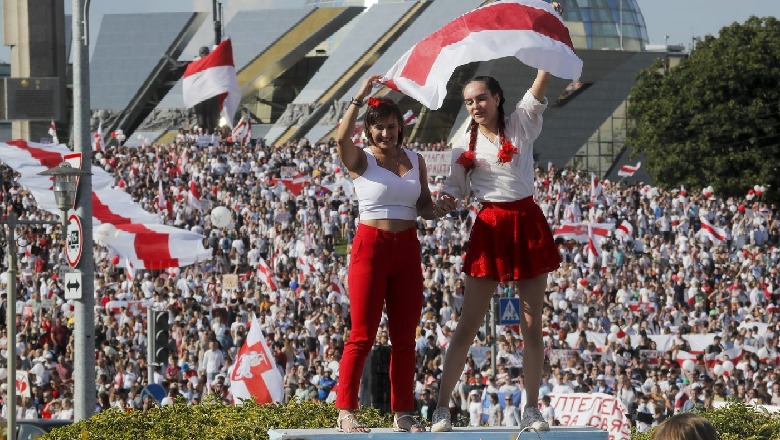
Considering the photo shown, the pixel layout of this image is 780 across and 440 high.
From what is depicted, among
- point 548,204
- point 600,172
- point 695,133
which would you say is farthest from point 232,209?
point 600,172

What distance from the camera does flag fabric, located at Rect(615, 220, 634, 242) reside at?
33.6m

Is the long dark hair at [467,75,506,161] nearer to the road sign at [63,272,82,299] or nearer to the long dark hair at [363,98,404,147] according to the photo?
the long dark hair at [363,98,404,147]

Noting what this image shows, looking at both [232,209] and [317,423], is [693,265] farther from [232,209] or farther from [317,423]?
[317,423]

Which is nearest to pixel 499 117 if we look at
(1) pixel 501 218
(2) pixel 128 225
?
(1) pixel 501 218

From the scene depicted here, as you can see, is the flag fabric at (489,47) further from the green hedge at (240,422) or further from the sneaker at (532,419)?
the green hedge at (240,422)

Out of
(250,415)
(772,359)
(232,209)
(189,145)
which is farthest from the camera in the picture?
(189,145)

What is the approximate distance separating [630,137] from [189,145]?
22.5 m

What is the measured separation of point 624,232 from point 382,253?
26.5 metres

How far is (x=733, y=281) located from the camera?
96.9 ft

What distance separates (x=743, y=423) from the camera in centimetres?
863

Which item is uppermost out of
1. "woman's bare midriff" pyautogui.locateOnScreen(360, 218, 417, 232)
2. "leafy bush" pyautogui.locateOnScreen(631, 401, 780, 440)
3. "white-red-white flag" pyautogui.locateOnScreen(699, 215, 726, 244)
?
"woman's bare midriff" pyautogui.locateOnScreen(360, 218, 417, 232)

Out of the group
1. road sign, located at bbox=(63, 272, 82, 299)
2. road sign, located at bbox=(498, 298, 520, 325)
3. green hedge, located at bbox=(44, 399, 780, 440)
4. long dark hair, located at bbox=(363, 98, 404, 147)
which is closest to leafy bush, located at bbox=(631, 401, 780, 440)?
green hedge, located at bbox=(44, 399, 780, 440)

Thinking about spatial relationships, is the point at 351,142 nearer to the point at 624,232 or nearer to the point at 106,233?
the point at 106,233

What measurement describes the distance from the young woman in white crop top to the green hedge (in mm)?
627
